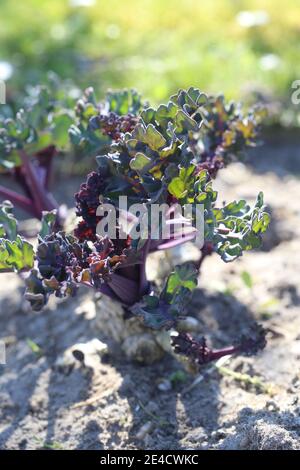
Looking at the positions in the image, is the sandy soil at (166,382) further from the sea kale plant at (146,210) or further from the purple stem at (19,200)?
the purple stem at (19,200)

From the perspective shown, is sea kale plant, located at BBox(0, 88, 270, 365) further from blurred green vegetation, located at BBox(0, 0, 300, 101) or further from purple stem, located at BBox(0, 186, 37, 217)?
blurred green vegetation, located at BBox(0, 0, 300, 101)

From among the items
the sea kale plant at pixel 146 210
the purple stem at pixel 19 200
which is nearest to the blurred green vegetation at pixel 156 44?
the purple stem at pixel 19 200

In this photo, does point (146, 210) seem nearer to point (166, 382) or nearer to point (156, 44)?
point (166, 382)

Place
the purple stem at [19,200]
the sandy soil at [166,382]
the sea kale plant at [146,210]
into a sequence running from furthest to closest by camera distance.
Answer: the purple stem at [19,200] < the sandy soil at [166,382] < the sea kale plant at [146,210]

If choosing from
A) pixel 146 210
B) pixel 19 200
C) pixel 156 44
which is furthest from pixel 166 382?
pixel 156 44

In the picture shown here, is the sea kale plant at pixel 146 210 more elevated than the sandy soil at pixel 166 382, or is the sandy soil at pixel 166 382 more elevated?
the sea kale plant at pixel 146 210

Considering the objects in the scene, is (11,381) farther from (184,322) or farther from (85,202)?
(85,202)
